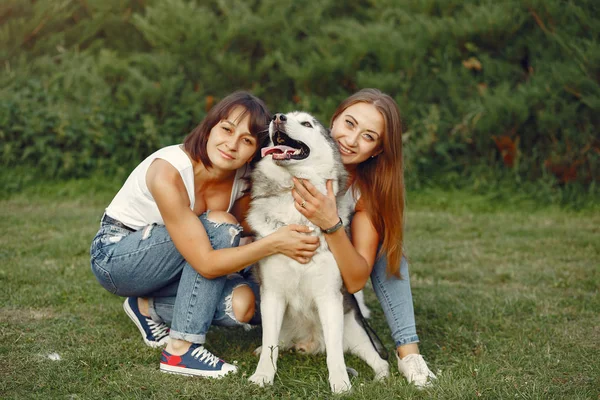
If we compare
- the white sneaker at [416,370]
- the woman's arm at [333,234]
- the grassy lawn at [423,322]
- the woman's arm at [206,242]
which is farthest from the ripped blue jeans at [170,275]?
the white sneaker at [416,370]


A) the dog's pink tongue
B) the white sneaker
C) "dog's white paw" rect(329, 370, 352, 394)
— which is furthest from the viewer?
the dog's pink tongue

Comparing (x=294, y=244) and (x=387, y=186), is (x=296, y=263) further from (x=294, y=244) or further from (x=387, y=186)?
(x=387, y=186)

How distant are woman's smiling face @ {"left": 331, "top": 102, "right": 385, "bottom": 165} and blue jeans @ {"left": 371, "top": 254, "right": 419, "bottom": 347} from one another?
518mm

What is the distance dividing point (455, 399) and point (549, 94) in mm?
4667

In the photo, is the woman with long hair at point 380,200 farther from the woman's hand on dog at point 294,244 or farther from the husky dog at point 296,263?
the woman's hand on dog at point 294,244

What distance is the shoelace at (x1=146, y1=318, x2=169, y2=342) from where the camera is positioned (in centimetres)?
311

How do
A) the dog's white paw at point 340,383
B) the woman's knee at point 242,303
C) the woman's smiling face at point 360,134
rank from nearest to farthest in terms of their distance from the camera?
the dog's white paw at point 340,383 < the woman's knee at point 242,303 < the woman's smiling face at point 360,134

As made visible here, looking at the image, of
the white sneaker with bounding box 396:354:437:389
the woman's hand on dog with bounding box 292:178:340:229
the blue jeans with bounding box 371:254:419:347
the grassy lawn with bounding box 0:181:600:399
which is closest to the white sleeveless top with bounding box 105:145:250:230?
the woman's hand on dog with bounding box 292:178:340:229

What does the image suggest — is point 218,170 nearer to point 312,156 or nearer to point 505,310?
point 312,156

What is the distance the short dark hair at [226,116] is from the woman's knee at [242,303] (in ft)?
2.00

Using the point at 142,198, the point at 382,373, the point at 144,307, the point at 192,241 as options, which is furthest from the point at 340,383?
the point at 142,198

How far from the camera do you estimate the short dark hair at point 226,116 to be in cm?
296

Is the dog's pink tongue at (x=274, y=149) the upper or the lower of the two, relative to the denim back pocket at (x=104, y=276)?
upper

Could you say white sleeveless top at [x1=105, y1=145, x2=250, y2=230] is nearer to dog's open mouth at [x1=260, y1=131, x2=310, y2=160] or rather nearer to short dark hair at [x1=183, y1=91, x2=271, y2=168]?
short dark hair at [x1=183, y1=91, x2=271, y2=168]
